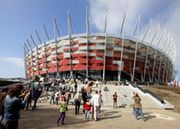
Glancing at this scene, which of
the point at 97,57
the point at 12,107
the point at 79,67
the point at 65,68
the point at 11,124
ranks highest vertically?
the point at 97,57

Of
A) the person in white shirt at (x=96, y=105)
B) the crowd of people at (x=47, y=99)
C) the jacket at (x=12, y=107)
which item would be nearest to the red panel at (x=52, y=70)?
the crowd of people at (x=47, y=99)

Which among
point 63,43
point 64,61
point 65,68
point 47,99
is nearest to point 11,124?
point 47,99

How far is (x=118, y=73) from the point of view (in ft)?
242

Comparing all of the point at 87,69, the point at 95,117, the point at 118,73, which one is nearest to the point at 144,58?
the point at 118,73

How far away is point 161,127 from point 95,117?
11.4ft

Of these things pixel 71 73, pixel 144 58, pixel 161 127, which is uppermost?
pixel 144 58

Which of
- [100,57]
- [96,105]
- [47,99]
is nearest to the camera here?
[96,105]

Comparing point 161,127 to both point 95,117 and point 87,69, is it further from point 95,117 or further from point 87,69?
point 87,69

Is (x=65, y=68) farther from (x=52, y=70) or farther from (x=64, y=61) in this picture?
(x=52, y=70)

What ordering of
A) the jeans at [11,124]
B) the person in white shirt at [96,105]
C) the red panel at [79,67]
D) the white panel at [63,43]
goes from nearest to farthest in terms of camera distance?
the jeans at [11,124]
the person in white shirt at [96,105]
the red panel at [79,67]
the white panel at [63,43]

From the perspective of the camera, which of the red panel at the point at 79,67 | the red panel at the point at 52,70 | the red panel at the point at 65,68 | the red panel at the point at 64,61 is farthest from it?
the red panel at the point at 52,70

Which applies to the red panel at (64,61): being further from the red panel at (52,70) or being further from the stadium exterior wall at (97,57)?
the red panel at (52,70)

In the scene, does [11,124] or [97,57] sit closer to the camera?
[11,124]

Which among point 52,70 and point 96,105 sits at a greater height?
point 52,70
